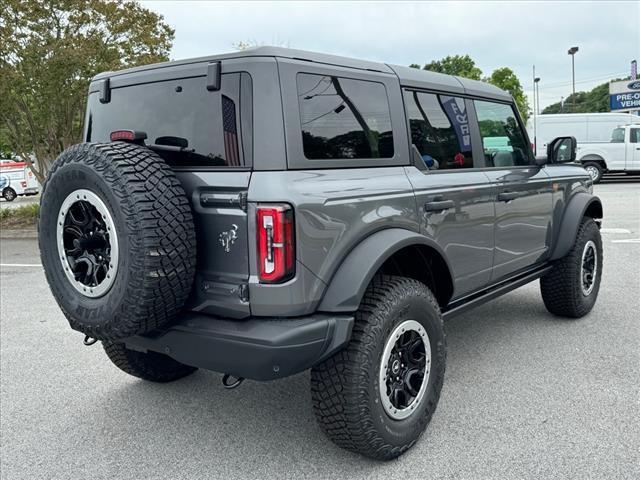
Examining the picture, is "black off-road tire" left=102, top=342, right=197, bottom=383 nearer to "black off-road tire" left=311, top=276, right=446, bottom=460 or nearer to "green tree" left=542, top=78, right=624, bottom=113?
"black off-road tire" left=311, top=276, right=446, bottom=460

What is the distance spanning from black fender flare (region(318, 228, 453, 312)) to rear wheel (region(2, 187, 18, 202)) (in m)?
30.8

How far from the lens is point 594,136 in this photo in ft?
60.8

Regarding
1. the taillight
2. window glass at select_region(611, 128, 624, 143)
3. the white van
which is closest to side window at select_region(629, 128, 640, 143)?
window glass at select_region(611, 128, 624, 143)

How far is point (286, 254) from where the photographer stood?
237cm

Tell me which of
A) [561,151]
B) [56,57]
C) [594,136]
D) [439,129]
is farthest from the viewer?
[594,136]

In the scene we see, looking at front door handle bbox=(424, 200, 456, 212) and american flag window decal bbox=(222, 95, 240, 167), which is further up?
american flag window decal bbox=(222, 95, 240, 167)

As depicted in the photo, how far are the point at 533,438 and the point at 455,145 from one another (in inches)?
68.4

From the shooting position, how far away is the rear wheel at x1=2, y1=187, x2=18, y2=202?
95.3 feet

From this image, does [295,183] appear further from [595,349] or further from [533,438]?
[595,349]

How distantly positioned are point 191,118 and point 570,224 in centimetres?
324

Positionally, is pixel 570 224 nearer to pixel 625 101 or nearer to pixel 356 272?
pixel 356 272

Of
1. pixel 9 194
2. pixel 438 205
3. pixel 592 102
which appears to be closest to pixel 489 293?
pixel 438 205

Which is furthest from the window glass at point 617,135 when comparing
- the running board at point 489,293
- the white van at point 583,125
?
the running board at point 489,293

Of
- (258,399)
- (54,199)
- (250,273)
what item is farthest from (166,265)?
(258,399)
